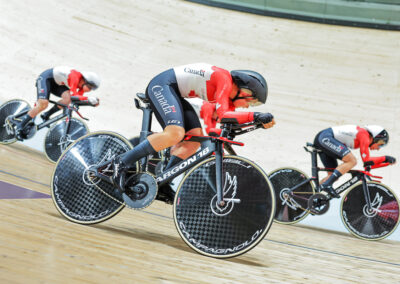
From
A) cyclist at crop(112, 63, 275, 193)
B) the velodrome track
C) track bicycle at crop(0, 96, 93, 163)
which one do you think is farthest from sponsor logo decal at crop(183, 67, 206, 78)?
track bicycle at crop(0, 96, 93, 163)

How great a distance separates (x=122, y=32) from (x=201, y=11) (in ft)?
5.08

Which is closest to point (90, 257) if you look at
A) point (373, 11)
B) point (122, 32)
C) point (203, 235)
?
point (203, 235)

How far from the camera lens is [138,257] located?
164cm

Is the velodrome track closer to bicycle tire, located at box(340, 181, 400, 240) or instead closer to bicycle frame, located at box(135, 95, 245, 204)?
bicycle tire, located at box(340, 181, 400, 240)

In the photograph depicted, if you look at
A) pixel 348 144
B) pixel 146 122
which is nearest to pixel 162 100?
pixel 146 122

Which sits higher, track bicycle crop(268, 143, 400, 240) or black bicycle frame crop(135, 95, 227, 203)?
black bicycle frame crop(135, 95, 227, 203)

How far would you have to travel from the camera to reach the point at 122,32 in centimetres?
806

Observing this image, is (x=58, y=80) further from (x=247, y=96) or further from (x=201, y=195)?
(x=201, y=195)

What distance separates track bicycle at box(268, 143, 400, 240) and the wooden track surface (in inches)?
36.1

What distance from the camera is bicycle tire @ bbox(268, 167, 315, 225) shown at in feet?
14.5

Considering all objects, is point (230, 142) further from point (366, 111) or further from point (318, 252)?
point (366, 111)

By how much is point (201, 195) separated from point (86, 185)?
642 millimetres

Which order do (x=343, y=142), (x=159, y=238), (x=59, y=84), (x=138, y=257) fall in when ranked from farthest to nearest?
(x=59, y=84) < (x=343, y=142) < (x=159, y=238) < (x=138, y=257)

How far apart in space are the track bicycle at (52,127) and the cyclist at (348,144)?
2.63 metres
